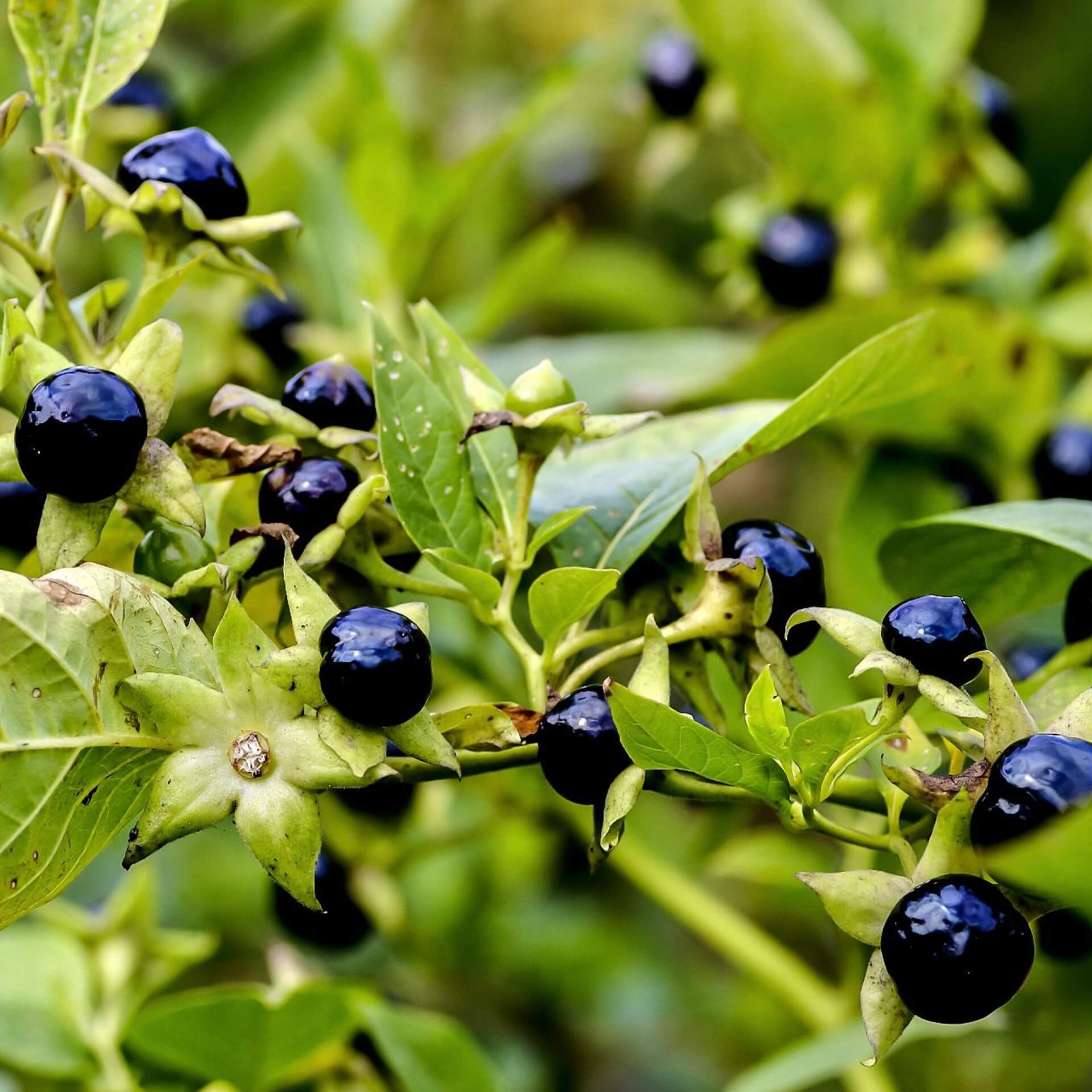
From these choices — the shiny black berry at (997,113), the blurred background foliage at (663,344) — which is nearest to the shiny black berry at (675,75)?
the blurred background foliage at (663,344)

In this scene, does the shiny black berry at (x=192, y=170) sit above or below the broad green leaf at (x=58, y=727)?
above

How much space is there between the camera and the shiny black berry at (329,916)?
1.64 metres

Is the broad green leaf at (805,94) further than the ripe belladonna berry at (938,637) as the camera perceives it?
Yes

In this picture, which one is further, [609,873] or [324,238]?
[609,873]

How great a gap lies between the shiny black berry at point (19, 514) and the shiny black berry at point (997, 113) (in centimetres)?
158

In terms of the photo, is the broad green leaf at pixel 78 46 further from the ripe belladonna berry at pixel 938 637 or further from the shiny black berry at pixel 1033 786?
the shiny black berry at pixel 1033 786

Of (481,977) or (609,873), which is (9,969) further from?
(609,873)

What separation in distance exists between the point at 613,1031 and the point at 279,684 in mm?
1886

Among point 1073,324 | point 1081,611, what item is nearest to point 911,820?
point 1081,611

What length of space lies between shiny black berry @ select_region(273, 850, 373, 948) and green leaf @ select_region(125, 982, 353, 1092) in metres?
0.30

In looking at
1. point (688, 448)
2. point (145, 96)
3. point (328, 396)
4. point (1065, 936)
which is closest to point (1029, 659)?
point (1065, 936)

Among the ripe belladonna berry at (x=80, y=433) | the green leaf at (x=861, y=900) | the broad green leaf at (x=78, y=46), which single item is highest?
the broad green leaf at (x=78, y=46)

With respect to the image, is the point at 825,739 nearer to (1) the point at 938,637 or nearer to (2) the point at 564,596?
(1) the point at 938,637

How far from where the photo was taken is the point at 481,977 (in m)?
2.35
